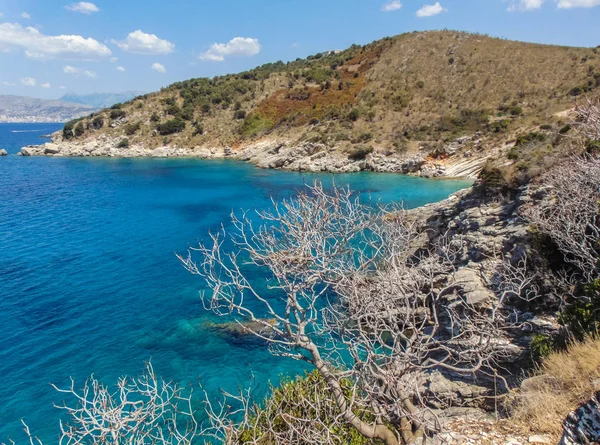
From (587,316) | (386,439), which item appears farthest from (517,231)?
(386,439)

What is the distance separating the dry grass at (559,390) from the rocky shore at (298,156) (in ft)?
128

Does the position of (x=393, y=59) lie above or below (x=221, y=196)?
above

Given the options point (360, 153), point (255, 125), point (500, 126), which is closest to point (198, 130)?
point (255, 125)

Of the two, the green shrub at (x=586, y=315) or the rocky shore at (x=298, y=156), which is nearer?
the green shrub at (x=586, y=315)

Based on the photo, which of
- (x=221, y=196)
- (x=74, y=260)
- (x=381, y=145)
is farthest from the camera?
(x=381, y=145)

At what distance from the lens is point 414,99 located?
6469 centimetres

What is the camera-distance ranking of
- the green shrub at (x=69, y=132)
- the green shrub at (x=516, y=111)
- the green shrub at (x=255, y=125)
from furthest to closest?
the green shrub at (x=69, y=132) < the green shrub at (x=255, y=125) < the green shrub at (x=516, y=111)

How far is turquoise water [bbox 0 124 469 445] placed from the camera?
13445mm

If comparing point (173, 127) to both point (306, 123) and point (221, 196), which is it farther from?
point (221, 196)

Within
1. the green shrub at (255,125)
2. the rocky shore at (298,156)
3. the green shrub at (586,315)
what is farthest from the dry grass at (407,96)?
the green shrub at (586,315)

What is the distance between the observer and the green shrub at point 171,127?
75.9 m

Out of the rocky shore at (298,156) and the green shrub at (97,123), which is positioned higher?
the green shrub at (97,123)

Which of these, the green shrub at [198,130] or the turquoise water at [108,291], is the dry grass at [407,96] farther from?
the turquoise water at [108,291]

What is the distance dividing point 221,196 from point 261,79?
2167 inches
